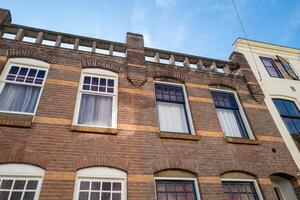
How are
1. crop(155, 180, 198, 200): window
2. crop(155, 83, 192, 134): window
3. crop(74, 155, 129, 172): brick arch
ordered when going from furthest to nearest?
crop(155, 83, 192, 134): window, crop(155, 180, 198, 200): window, crop(74, 155, 129, 172): brick arch

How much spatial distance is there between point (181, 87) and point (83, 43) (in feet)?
14.7

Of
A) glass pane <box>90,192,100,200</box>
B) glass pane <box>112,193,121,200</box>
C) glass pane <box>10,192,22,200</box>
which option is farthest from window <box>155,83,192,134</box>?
glass pane <box>10,192,22,200</box>

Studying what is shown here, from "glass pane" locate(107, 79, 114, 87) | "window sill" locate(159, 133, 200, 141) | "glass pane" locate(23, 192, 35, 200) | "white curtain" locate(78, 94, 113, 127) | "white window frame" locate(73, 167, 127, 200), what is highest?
"glass pane" locate(107, 79, 114, 87)

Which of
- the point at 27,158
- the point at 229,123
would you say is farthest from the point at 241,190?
the point at 27,158

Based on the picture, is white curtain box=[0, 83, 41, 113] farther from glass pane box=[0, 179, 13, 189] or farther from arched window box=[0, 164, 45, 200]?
glass pane box=[0, 179, 13, 189]

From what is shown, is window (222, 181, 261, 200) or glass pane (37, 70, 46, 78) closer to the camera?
window (222, 181, 261, 200)

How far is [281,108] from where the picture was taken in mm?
10453

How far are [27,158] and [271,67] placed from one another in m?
12.1

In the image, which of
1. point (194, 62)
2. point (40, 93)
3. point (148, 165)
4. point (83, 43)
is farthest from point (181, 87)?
point (40, 93)

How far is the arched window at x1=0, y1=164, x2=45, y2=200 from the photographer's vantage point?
5.48m

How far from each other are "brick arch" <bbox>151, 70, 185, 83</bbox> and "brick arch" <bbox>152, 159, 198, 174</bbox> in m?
3.61

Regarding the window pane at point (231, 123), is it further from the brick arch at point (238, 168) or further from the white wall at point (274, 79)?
the white wall at point (274, 79)


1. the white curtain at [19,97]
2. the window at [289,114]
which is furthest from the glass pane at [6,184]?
the window at [289,114]

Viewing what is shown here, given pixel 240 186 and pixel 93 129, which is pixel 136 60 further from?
pixel 240 186
